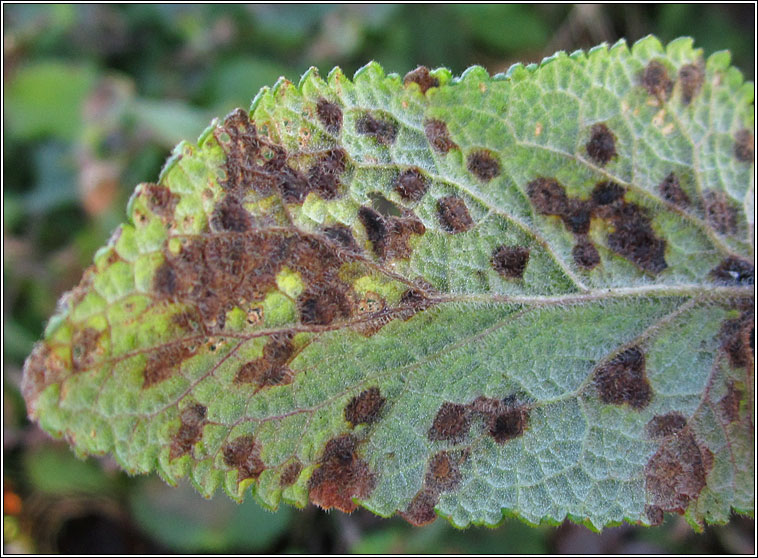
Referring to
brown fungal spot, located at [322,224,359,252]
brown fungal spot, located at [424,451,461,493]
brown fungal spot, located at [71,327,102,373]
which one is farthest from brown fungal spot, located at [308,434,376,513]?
brown fungal spot, located at [71,327,102,373]

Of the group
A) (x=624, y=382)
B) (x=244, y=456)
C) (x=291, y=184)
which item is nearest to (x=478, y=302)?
(x=624, y=382)

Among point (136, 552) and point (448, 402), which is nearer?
point (448, 402)

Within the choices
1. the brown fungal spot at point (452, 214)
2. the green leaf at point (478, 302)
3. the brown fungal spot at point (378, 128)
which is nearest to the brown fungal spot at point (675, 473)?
the green leaf at point (478, 302)

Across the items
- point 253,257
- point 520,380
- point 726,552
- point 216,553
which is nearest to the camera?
point 253,257

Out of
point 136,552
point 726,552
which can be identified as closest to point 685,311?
point 726,552

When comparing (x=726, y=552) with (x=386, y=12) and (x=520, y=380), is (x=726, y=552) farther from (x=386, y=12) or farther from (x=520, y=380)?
(x=386, y=12)

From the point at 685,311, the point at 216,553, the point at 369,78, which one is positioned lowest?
the point at 216,553
